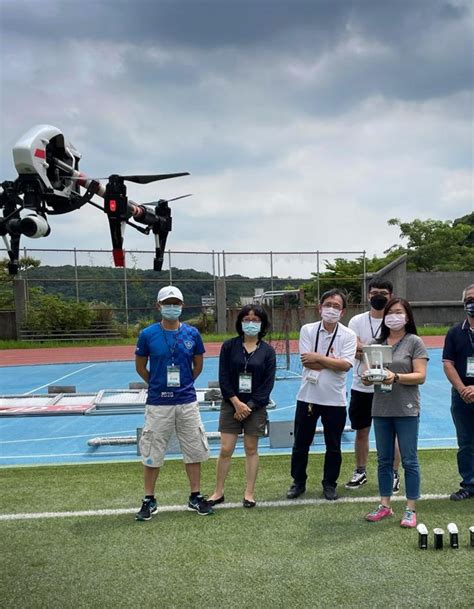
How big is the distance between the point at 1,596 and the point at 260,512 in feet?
6.89

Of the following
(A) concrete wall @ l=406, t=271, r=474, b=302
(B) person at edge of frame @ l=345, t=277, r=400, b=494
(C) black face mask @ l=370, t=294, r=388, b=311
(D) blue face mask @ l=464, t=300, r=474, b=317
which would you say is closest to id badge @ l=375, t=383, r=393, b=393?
(B) person at edge of frame @ l=345, t=277, r=400, b=494

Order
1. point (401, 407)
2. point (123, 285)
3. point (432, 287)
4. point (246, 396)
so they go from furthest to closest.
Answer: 1. point (432, 287)
2. point (123, 285)
3. point (246, 396)
4. point (401, 407)

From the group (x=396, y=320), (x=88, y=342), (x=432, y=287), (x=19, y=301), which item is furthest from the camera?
(x=432, y=287)

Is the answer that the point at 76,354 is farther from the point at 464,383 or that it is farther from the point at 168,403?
the point at 464,383

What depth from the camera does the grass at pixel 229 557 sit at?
3.22 metres

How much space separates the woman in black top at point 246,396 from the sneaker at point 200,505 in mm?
108

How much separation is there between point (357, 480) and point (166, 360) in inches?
89.5

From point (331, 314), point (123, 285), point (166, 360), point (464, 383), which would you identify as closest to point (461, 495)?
point (464, 383)

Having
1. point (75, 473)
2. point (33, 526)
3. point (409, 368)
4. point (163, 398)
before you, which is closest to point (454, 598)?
point (409, 368)

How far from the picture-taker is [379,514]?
4320 millimetres

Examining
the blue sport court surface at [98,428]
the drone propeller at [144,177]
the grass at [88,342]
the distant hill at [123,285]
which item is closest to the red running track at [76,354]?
the grass at [88,342]

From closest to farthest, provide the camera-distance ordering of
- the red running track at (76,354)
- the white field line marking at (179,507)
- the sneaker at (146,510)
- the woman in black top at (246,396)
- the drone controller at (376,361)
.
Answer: the drone controller at (376,361) < the sneaker at (146,510) < the white field line marking at (179,507) < the woman in black top at (246,396) < the red running track at (76,354)

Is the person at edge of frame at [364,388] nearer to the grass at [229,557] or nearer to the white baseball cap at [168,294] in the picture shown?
the grass at [229,557]

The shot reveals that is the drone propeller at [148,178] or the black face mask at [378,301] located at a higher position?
the drone propeller at [148,178]
